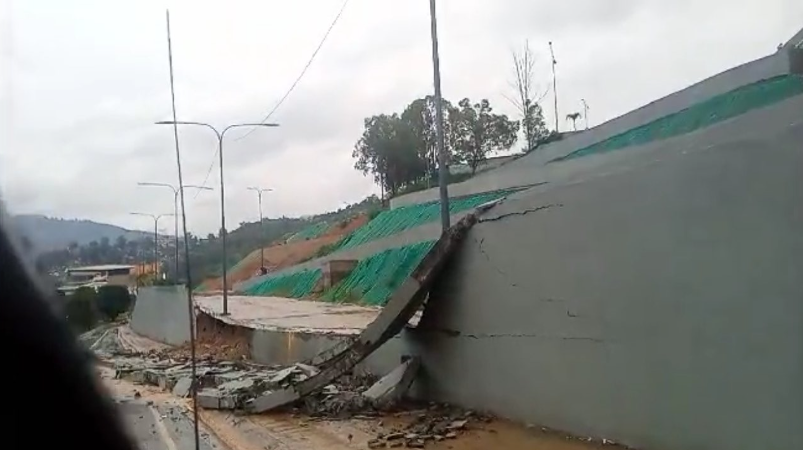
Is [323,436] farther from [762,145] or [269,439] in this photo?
[762,145]

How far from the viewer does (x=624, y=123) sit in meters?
27.5

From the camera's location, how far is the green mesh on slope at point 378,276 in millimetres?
31594

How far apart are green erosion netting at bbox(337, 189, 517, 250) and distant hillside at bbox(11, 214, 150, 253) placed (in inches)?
942

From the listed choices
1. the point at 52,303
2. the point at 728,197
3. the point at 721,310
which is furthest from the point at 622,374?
the point at 52,303

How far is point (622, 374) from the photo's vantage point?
29.3 feet

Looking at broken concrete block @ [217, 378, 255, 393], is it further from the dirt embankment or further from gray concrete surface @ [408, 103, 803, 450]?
the dirt embankment

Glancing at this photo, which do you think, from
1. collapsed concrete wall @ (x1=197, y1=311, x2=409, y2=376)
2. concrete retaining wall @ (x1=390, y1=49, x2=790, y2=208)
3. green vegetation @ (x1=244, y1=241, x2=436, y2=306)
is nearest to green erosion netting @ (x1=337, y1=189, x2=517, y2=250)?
concrete retaining wall @ (x1=390, y1=49, x2=790, y2=208)

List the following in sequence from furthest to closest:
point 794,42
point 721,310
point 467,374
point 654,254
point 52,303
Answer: point 794,42
point 467,374
point 654,254
point 721,310
point 52,303

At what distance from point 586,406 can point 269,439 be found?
4198 millimetres

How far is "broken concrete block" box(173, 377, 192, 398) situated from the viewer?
1678 centimetres

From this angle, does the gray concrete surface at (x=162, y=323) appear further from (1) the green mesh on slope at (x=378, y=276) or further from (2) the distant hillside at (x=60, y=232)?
(1) the green mesh on slope at (x=378, y=276)

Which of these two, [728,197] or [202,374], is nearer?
[728,197]

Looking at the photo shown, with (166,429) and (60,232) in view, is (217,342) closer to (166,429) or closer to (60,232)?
(166,429)

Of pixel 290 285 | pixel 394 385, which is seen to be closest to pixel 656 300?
pixel 394 385
